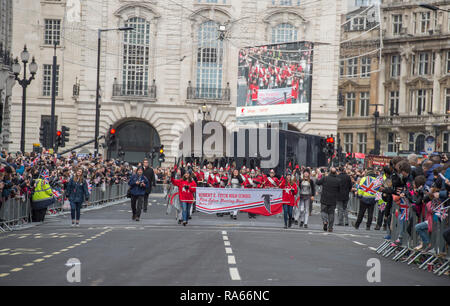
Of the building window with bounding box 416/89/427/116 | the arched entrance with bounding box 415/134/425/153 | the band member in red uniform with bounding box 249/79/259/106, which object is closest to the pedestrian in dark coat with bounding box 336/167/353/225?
the band member in red uniform with bounding box 249/79/259/106

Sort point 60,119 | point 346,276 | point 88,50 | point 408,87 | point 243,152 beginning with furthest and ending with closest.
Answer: point 408,87 < point 60,119 < point 88,50 < point 243,152 < point 346,276

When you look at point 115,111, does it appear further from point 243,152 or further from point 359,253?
point 359,253

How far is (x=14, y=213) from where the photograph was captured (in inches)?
1072

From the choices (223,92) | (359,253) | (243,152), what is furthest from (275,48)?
(359,253)

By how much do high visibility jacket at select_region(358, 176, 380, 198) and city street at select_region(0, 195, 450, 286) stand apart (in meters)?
1.30

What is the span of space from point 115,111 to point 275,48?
1904cm

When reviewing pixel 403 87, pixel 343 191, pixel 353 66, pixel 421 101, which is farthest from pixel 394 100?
pixel 343 191

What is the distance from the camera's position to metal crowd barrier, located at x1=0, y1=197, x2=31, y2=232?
25.9 m

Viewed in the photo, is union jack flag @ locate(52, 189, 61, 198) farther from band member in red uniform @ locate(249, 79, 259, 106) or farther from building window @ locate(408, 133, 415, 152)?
building window @ locate(408, 133, 415, 152)

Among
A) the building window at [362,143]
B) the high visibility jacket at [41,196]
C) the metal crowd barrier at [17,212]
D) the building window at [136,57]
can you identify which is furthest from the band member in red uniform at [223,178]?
the building window at [362,143]

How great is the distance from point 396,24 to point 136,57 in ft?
99.9

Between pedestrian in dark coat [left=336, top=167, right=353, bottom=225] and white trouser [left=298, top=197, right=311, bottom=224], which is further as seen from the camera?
white trouser [left=298, top=197, right=311, bottom=224]

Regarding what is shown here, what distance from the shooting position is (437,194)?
54.5ft

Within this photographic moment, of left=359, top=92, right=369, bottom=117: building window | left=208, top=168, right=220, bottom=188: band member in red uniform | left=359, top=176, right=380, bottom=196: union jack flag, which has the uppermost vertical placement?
left=359, top=92, right=369, bottom=117: building window
